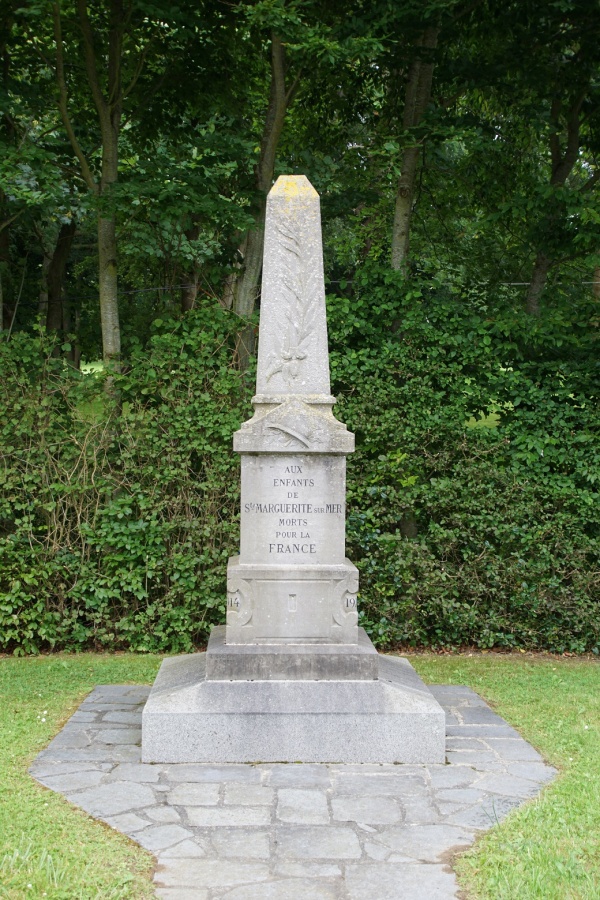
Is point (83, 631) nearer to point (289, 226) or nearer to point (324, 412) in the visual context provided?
point (324, 412)

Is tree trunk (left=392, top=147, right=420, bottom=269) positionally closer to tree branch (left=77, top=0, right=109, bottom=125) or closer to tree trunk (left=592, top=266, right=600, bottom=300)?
tree branch (left=77, top=0, right=109, bottom=125)

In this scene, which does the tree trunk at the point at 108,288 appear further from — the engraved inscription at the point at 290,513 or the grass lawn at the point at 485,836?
the engraved inscription at the point at 290,513

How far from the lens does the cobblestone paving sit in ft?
13.9

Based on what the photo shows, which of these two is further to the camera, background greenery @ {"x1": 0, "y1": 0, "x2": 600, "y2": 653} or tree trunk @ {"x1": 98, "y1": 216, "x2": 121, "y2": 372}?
tree trunk @ {"x1": 98, "y1": 216, "x2": 121, "y2": 372}

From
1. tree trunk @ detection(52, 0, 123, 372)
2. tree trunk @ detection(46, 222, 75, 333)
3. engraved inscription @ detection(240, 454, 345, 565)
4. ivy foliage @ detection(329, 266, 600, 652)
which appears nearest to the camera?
engraved inscription @ detection(240, 454, 345, 565)

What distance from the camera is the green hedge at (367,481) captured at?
8.91m

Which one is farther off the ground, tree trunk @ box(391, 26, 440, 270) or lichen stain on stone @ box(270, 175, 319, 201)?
tree trunk @ box(391, 26, 440, 270)

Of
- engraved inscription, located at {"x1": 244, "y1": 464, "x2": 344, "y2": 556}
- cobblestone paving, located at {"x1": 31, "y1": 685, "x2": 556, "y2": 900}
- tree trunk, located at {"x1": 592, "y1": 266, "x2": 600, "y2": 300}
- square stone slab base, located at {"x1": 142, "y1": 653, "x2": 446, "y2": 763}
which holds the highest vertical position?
tree trunk, located at {"x1": 592, "y1": 266, "x2": 600, "y2": 300}

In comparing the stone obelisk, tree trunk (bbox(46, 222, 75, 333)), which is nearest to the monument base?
the stone obelisk

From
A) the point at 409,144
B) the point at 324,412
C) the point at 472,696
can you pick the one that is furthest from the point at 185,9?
the point at 472,696

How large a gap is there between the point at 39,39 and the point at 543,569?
24.8 feet

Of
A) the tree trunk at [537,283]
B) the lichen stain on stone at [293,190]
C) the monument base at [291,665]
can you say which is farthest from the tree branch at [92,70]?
the monument base at [291,665]

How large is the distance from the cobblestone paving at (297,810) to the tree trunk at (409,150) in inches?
204

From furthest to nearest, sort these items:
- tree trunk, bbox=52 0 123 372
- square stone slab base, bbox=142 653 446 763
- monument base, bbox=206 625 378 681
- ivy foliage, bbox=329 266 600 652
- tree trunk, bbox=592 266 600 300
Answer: tree trunk, bbox=592 266 600 300 → tree trunk, bbox=52 0 123 372 → ivy foliage, bbox=329 266 600 652 → monument base, bbox=206 625 378 681 → square stone slab base, bbox=142 653 446 763
